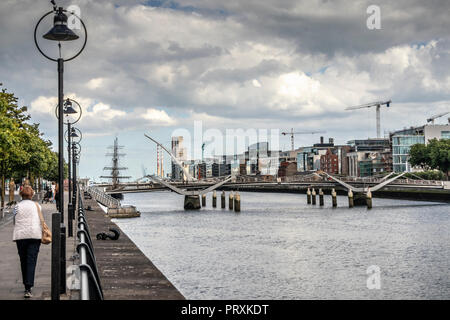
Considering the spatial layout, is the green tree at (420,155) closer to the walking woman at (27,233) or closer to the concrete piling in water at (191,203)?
the concrete piling in water at (191,203)

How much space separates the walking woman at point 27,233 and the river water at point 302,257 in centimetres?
1351

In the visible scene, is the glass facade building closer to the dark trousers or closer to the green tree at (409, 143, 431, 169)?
the green tree at (409, 143, 431, 169)

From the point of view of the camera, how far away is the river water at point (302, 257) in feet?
83.6

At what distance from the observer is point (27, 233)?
10.9m

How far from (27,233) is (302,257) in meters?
26.2

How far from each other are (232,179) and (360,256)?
65.1 m

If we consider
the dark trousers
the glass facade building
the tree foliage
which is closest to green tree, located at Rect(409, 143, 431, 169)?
the glass facade building

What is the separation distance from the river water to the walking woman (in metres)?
13.5

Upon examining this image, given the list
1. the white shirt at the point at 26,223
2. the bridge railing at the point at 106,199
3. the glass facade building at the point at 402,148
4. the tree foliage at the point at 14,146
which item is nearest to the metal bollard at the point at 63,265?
the white shirt at the point at 26,223

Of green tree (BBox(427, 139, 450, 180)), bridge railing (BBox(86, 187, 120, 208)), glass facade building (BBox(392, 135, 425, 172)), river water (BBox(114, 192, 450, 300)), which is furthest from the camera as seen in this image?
glass facade building (BBox(392, 135, 425, 172))

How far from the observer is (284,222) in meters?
61.4

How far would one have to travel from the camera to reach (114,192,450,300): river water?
1003 inches

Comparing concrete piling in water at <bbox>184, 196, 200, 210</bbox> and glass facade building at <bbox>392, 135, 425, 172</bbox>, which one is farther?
glass facade building at <bbox>392, 135, 425, 172</bbox>
